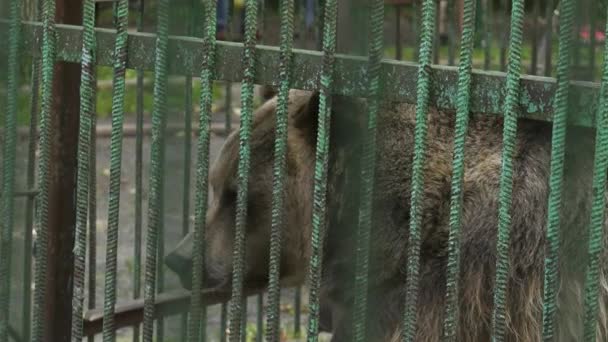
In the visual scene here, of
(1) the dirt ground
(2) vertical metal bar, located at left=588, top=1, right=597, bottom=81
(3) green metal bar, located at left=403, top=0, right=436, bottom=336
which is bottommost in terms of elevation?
(1) the dirt ground

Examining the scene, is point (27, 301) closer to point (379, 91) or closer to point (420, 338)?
point (420, 338)

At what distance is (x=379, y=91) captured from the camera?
2631 millimetres

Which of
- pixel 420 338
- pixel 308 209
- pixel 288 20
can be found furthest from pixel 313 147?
pixel 288 20

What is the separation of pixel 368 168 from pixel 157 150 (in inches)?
23.4

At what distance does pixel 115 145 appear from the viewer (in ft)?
9.68

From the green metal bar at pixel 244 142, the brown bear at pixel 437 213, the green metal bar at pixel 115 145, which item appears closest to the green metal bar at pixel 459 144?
the brown bear at pixel 437 213

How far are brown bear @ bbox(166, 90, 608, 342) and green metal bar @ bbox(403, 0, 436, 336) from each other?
15.3 inches

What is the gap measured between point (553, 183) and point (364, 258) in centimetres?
56

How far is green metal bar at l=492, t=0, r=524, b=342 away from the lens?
2416 millimetres

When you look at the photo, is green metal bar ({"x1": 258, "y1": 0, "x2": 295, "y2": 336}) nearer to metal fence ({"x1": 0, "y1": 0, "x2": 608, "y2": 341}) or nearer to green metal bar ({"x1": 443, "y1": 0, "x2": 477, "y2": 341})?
metal fence ({"x1": 0, "y1": 0, "x2": 608, "y2": 341})

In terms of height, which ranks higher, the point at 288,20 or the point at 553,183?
the point at 288,20

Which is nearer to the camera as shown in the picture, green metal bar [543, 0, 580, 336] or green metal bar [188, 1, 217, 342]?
green metal bar [543, 0, 580, 336]

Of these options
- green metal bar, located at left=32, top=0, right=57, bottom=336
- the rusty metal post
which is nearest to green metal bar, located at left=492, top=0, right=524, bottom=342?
green metal bar, located at left=32, top=0, right=57, bottom=336

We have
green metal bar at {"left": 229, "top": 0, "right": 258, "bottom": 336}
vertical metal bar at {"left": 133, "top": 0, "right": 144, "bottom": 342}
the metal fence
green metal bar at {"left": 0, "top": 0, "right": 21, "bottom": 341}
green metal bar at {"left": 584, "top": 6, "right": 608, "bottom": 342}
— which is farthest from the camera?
vertical metal bar at {"left": 133, "top": 0, "right": 144, "bottom": 342}
